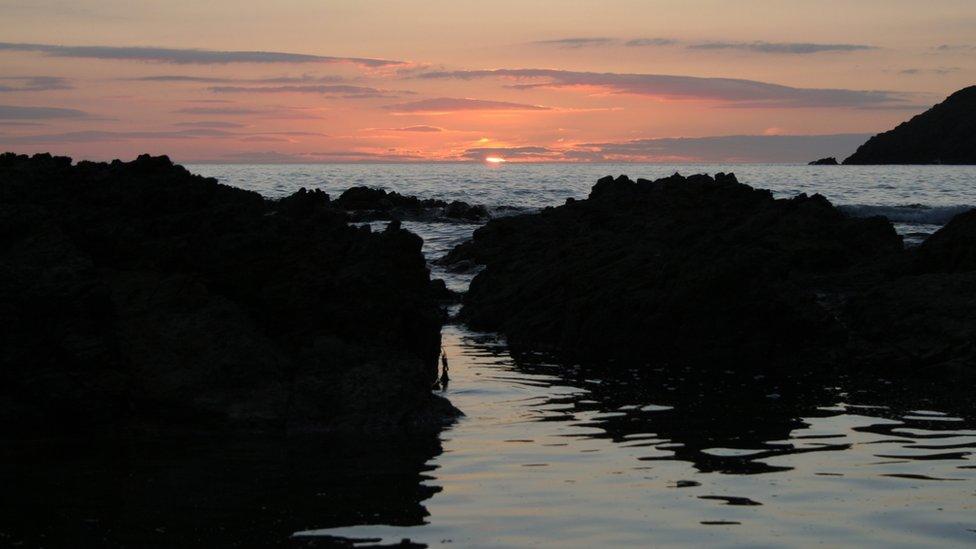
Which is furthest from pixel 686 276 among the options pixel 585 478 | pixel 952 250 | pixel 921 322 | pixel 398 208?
pixel 398 208

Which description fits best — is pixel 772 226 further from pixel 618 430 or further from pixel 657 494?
pixel 657 494

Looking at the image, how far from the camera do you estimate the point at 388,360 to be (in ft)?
35.8

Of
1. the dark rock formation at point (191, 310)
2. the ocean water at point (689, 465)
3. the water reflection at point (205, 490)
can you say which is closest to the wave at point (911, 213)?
the ocean water at point (689, 465)

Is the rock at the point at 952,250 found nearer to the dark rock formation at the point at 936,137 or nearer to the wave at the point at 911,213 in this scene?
the wave at the point at 911,213

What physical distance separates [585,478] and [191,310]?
14.9 ft

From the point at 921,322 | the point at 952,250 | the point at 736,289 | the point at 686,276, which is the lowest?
the point at 921,322

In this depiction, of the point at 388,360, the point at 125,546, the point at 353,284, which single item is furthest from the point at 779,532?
the point at 353,284

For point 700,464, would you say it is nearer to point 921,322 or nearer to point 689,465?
point 689,465

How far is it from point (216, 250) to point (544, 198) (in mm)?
55395

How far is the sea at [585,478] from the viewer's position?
280 inches

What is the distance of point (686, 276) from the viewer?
15953mm

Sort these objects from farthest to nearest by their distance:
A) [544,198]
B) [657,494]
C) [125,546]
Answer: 1. [544,198]
2. [657,494]
3. [125,546]

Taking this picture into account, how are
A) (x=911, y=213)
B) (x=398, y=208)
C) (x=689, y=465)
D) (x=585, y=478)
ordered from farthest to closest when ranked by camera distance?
1. (x=398, y=208)
2. (x=911, y=213)
3. (x=689, y=465)
4. (x=585, y=478)

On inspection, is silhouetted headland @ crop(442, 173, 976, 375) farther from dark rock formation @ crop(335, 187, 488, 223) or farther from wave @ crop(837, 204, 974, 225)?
dark rock formation @ crop(335, 187, 488, 223)
